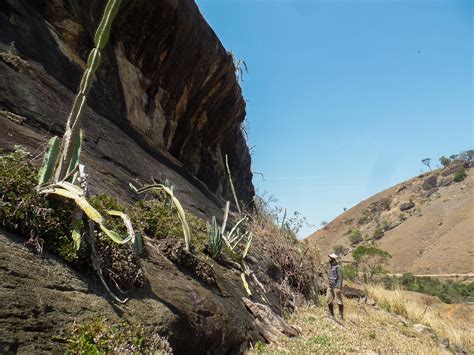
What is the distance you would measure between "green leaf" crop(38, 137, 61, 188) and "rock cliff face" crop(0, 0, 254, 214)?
1122mm

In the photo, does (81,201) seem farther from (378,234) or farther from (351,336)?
(378,234)

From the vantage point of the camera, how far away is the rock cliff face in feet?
21.6

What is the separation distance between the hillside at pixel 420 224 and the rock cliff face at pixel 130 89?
46.3 meters

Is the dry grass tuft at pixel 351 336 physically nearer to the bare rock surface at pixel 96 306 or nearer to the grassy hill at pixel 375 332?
the grassy hill at pixel 375 332

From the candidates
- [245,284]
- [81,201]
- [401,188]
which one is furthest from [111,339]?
[401,188]

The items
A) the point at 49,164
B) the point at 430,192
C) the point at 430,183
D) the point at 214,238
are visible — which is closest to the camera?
the point at 49,164

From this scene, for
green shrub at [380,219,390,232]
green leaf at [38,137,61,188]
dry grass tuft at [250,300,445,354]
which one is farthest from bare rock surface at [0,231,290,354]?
green shrub at [380,219,390,232]

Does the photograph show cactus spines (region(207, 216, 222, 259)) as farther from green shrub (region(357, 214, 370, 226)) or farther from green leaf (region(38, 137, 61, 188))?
green shrub (region(357, 214, 370, 226))

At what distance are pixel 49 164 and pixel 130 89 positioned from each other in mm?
7921

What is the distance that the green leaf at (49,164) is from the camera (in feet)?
12.5

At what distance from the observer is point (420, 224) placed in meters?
69.8

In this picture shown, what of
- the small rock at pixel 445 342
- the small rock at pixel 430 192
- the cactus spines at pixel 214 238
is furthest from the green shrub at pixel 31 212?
the small rock at pixel 430 192

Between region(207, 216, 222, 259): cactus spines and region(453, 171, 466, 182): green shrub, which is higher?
region(453, 171, 466, 182): green shrub

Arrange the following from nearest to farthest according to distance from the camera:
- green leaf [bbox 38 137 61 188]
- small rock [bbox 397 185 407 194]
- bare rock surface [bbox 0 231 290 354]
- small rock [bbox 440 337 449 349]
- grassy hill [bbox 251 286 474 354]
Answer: bare rock surface [bbox 0 231 290 354], green leaf [bbox 38 137 61 188], grassy hill [bbox 251 286 474 354], small rock [bbox 440 337 449 349], small rock [bbox 397 185 407 194]
